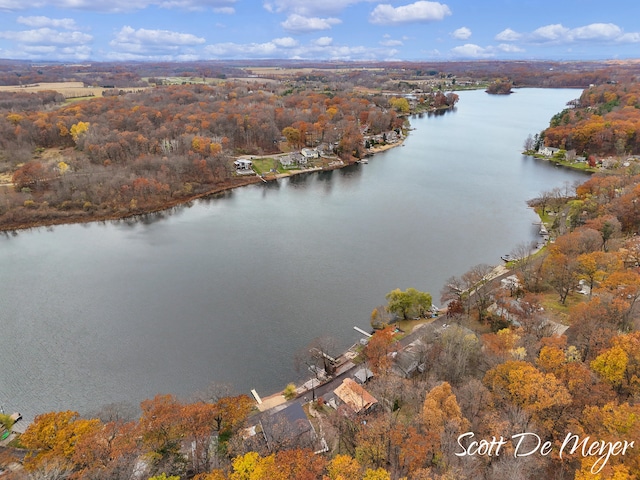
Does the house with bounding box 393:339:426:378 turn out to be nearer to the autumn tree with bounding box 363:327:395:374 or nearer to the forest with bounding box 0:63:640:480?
the forest with bounding box 0:63:640:480

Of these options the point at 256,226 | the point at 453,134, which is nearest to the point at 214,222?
the point at 256,226

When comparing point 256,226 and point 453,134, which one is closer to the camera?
point 256,226

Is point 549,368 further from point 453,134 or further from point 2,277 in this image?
point 453,134

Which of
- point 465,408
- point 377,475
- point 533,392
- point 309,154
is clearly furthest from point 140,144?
point 533,392

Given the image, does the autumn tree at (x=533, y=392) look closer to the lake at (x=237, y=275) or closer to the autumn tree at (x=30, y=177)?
the lake at (x=237, y=275)

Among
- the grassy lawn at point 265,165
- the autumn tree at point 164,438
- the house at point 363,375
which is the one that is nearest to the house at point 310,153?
the grassy lawn at point 265,165

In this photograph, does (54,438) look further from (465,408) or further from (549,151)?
(549,151)
